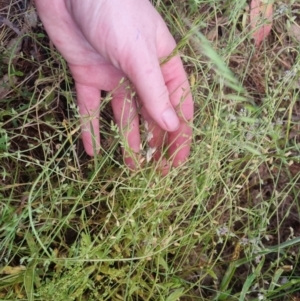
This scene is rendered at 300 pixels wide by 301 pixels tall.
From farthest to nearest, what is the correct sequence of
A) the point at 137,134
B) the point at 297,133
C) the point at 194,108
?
the point at 297,133
the point at 194,108
the point at 137,134

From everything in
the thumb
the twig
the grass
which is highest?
the twig

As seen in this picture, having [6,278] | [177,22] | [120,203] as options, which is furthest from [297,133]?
[6,278]

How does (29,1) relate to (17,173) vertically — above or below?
above

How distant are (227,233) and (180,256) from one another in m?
0.13

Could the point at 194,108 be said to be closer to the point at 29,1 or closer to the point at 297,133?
the point at 297,133

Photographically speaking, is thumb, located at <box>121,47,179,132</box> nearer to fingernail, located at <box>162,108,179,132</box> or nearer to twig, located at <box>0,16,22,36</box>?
fingernail, located at <box>162,108,179,132</box>

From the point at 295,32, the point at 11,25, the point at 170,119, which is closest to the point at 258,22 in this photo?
the point at 295,32

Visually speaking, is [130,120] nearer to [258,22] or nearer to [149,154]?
[149,154]

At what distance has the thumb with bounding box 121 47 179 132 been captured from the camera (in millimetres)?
1039

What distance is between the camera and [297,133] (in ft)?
4.55

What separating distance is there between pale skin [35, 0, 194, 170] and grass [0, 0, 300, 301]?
4 centimetres

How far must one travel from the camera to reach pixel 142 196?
1.05 meters

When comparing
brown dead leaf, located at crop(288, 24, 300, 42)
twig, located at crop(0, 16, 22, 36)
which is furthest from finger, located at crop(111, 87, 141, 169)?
brown dead leaf, located at crop(288, 24, 300, 42)

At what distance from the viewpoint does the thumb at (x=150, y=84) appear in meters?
1.04
